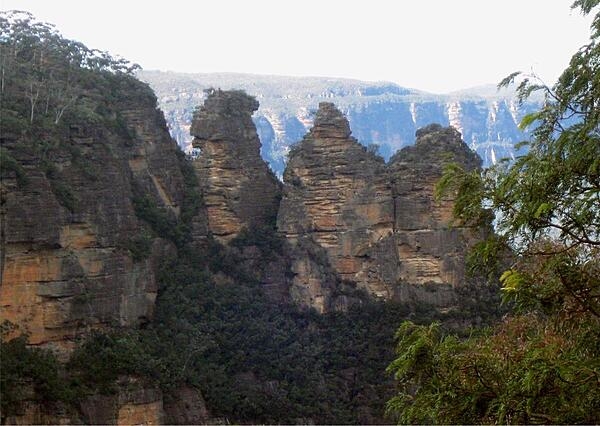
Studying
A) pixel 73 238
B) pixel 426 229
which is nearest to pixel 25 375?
pixel 73 238

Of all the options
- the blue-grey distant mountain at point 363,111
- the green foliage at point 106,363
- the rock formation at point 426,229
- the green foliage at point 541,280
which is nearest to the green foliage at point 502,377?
the green foliage at point 541,280

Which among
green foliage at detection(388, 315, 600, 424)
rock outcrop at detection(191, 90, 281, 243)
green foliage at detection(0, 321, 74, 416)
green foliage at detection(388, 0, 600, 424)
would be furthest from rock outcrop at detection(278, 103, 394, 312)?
green foliage at detection(388, 0, 600, 424)

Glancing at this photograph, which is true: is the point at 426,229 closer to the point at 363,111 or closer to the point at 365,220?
the point at 365,220

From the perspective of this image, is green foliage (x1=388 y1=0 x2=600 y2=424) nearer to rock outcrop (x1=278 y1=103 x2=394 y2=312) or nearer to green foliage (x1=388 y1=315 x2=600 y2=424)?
green foliage (x1=388 y1=315 x2=600 y2=424)

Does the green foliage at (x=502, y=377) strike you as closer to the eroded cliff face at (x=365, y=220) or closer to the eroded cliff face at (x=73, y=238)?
the eroded cliff face at (x=73, y=238)

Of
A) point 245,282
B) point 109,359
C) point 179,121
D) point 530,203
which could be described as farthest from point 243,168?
point 179,121
